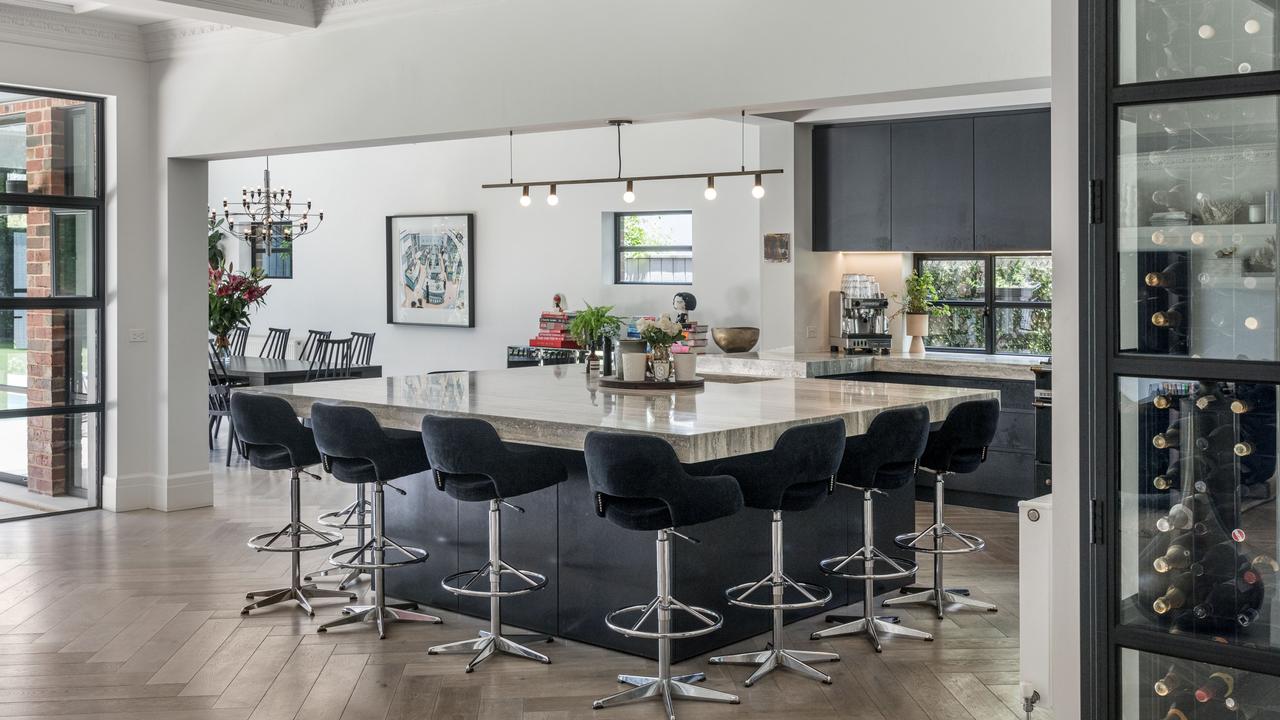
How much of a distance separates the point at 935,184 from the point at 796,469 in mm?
4015

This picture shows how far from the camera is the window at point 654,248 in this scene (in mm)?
9844

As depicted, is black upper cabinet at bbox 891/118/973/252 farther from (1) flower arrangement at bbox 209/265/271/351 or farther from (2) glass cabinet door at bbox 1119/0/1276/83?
(1) flower arrangement at bbox 209/265/271/351

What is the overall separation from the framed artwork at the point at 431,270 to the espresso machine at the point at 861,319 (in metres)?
3.99

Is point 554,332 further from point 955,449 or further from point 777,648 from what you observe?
point 777,648

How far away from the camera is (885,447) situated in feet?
15.1

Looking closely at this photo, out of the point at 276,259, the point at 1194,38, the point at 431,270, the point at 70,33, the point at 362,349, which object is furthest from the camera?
the point at 276,259

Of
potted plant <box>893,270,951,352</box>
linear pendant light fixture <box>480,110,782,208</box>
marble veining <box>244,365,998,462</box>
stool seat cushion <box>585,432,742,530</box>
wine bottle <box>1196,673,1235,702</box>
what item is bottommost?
wine bottle <box>1196,673,1235,702</box>

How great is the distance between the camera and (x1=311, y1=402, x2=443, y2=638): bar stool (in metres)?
4.76

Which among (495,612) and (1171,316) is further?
(495,612)

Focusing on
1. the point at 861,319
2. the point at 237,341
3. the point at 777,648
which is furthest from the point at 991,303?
the point at 237,341

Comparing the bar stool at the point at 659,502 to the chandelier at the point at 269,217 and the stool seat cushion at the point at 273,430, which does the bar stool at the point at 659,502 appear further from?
the chandelier at the point at 269,217

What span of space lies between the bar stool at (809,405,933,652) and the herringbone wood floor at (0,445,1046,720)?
0.29 feet

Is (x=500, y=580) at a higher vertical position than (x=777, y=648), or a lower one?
higher

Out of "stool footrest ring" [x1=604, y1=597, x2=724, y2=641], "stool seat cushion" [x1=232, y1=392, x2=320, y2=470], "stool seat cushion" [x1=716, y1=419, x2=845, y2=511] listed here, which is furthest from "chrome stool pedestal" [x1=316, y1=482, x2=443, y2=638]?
"stool seat cushion" [x1=716, y1=419, x2=845, y2=511]
